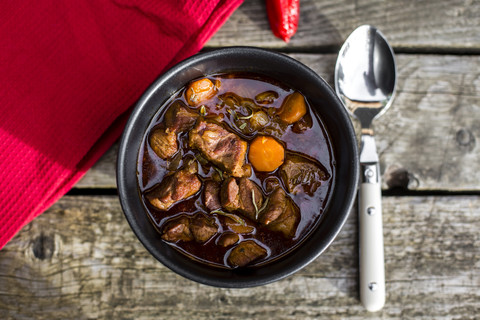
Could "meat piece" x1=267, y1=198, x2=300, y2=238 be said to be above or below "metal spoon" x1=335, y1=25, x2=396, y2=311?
below

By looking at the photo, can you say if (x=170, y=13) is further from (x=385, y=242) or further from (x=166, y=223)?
(x=385, y=242)

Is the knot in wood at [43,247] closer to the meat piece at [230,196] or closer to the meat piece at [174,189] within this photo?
the meat piece at [174,189]

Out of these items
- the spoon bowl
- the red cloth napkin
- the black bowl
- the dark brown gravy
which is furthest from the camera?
the spoon bowl

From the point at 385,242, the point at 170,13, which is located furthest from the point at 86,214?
the point at 385,242

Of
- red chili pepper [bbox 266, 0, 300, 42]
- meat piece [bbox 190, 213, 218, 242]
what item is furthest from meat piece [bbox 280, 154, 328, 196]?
red chili pepper [bbox 266, 0, 300, 42]

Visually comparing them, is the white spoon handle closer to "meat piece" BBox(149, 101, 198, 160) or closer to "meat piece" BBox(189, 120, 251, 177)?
"meat piece" BBox(189, 120, 251, 177)

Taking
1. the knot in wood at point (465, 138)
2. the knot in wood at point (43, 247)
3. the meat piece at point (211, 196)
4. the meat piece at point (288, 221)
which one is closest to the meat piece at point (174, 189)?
the meat piece at point (211, 196)

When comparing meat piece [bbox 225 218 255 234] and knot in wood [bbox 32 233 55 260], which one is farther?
knot in wood [bbox 32 233 55 260]
